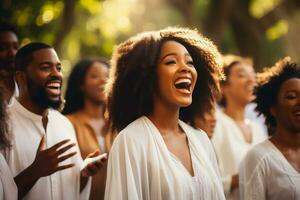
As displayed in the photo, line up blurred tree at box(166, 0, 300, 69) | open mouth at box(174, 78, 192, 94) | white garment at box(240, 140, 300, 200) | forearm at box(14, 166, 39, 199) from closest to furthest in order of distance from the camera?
open mouth at box(174, 78, 192, 94)
forearm at box(14, 166, 39, 199)
white garment at box(240, 140, 300, 200)
blurred tree at box(166, 0, 300, 69)

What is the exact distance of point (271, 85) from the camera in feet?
19.4

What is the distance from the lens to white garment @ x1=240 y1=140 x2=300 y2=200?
5.25 meters

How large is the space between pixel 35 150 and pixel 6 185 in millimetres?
800

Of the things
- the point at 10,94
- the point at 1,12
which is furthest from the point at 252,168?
the point at 1,12

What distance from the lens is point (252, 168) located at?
Answer: 5.45 meters

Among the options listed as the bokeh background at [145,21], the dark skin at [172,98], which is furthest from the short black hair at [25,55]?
the bokeh background at [145,21]

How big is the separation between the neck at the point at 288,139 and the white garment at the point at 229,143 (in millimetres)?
1369

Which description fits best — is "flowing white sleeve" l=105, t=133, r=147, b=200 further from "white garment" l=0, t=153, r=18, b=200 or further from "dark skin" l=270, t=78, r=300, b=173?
"dark skin" l=270, t=78, r=300, b=173

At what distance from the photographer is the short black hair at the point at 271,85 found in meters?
5.88

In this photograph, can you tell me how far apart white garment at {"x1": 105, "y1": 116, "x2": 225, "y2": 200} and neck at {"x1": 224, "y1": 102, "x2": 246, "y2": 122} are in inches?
133

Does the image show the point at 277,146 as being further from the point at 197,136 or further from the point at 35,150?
the point at 35,150

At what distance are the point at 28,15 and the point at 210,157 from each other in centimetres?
525

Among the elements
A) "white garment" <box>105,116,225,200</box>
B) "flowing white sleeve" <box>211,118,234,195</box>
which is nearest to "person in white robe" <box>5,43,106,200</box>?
"white garment" <box>105,116,225,200</box>

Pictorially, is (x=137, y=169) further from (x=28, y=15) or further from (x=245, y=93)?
(x=28, y=15)
